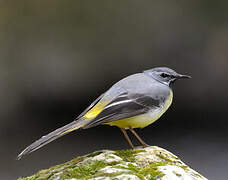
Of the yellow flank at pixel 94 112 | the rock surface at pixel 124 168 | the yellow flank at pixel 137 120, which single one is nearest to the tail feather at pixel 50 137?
the yellow flank at pixel 94 112

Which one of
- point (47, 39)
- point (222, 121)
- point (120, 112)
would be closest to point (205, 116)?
point (222, 121)

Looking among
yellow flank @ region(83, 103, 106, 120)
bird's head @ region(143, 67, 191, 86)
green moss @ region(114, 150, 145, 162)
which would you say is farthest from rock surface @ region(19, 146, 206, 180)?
bird's head @ region(143, 67, 191, 86)

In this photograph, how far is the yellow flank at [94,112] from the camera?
7266 mm

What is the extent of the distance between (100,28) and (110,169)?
10339mm

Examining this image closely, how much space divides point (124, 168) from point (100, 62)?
993 centimetres

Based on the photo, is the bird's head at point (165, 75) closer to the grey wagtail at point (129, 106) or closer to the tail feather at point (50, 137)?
the grey wagtail at point (129, 106)

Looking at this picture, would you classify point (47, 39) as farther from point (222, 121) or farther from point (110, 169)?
point (110, 169)

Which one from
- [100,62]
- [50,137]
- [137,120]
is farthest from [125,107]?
[100,62]

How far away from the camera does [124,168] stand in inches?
243

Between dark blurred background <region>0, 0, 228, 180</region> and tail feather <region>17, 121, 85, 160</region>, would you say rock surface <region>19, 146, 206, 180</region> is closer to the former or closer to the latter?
tail feather <region>17, 121, 85, 160</region>

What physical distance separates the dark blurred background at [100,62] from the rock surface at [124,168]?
895 cm

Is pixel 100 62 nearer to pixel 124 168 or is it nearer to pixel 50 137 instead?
pixel 50 137

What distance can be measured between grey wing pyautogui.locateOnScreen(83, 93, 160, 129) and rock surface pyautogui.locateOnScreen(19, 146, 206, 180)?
55 centimetres

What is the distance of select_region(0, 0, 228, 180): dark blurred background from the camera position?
51.6 feet
